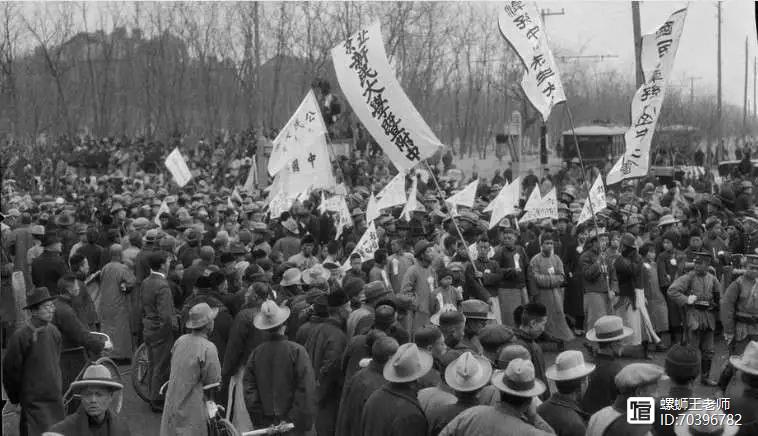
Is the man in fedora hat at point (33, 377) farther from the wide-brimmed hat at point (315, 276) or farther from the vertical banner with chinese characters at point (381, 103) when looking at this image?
the vertical banner with chinese characters at point (381, 103)

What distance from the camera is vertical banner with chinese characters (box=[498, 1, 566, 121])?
1123cm

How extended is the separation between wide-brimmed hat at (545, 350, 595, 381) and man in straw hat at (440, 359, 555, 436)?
464mm

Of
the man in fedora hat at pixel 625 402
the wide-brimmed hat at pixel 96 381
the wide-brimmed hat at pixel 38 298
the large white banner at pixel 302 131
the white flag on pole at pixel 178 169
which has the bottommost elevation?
the man in fedora hat at pixel 625 402

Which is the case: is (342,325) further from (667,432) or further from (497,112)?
(497,112)

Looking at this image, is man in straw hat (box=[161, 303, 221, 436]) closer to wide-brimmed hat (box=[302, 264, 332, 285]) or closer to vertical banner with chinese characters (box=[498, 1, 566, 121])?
wide-brimmed hat (box=[302, 264, 332, 285])

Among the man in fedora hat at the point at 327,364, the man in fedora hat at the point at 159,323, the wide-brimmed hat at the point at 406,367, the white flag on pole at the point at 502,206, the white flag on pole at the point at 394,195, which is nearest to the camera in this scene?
the wide-brimmed hat at the point at 406,367

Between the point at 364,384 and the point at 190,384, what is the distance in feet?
5.22

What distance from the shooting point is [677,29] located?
39.4 ft

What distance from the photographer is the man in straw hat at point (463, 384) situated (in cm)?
541

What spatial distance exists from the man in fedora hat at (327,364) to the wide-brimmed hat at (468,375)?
2.21 meters

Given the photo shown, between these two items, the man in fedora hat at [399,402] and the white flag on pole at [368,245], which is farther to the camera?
the white flag on pole at [368,245]

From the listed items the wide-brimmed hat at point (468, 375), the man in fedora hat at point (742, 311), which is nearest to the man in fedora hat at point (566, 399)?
the wide-brimmed hat at point (468, 375)

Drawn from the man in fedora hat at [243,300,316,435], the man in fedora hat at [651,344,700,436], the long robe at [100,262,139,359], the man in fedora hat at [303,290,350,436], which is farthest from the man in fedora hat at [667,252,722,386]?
the long robe at [100,262,139,359]

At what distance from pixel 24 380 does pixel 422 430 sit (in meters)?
3.45
